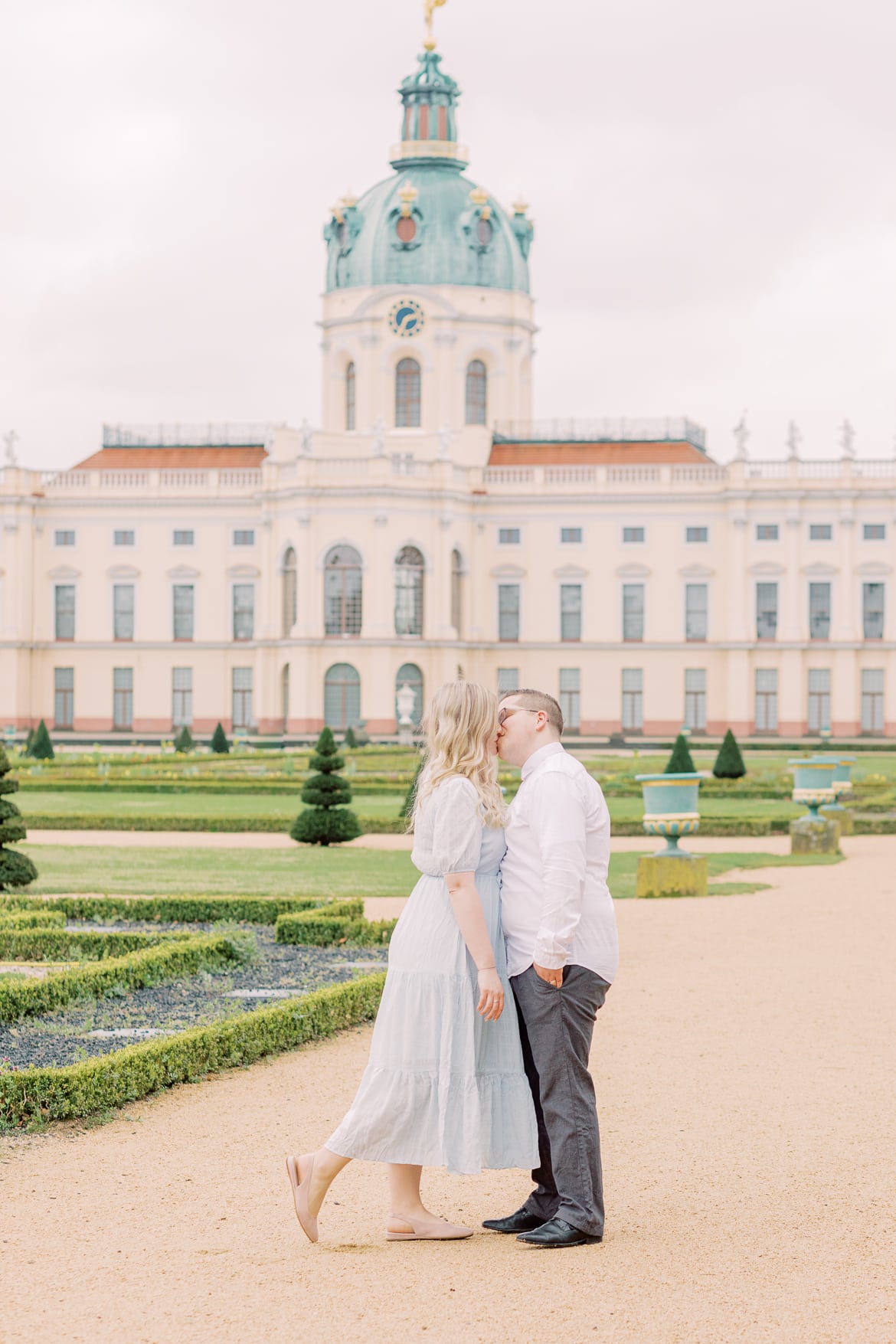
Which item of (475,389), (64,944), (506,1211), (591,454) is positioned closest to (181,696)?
(475,389)

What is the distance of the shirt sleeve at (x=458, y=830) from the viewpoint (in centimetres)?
541

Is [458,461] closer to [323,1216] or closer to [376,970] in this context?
[376,970]

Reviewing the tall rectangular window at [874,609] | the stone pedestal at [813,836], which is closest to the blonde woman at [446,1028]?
the stone pedestal at [813,836]

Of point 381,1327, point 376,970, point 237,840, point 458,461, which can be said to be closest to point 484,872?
point 381,1327

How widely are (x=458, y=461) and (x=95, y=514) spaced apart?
11.2 m

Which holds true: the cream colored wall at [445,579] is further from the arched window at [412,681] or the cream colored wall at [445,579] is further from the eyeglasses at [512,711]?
the eyeglasses at [512,711]

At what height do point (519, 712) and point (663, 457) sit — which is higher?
point (663, 457)

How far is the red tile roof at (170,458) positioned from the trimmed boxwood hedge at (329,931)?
147 feet

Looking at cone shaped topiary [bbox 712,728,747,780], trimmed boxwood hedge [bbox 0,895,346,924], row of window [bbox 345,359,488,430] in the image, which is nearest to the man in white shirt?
trimmed boxwood hedge [bbox 0,895,346,924]

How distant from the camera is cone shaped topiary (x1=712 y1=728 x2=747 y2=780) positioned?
31.6 m

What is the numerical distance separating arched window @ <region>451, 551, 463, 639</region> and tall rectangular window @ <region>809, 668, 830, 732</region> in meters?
10.5

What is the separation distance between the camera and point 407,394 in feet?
187

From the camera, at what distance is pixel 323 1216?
18.8ft

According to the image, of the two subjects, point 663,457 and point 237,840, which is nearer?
point 237,840
